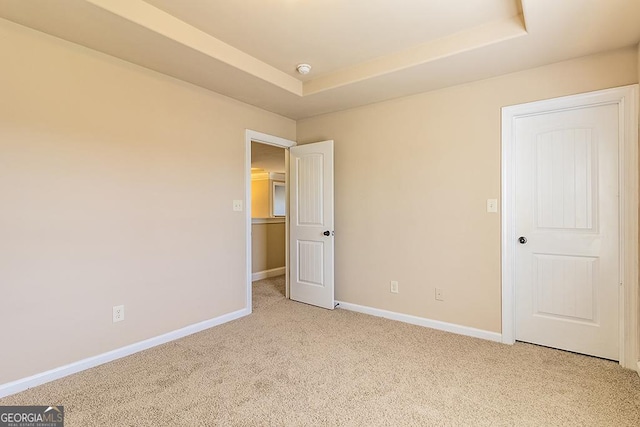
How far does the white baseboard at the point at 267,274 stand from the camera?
5.33m

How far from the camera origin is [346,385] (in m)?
2.06

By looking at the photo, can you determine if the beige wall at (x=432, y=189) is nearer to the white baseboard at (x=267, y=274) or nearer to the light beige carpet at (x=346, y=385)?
the light beige carpet at (x=346, y=385)

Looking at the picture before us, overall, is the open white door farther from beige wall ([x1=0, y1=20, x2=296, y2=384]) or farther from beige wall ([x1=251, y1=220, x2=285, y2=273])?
beige wall ([x1=251, y1=220, x2=285, y2=273])

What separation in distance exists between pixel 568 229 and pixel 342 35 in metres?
2.29

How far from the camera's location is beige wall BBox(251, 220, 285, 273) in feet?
17.8

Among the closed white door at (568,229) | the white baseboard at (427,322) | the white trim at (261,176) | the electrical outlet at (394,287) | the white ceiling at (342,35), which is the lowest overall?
the white baseboard at (427,322)

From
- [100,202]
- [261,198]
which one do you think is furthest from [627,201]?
[261,198]

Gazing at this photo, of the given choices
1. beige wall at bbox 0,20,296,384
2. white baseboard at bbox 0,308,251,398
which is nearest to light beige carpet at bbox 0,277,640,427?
white baseboard at bbox 0,308,251,398

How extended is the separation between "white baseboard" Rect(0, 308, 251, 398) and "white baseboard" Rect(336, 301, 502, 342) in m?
1.38

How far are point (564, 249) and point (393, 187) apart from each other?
1.52 metres

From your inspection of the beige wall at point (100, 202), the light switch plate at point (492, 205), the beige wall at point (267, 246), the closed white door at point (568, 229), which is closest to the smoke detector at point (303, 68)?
the beige wall at point (100, 202)

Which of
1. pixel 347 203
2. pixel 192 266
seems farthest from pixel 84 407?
pixel 347 203

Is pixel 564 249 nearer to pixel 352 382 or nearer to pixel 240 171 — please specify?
pixel 352 382

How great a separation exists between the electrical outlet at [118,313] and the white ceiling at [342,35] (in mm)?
1899
